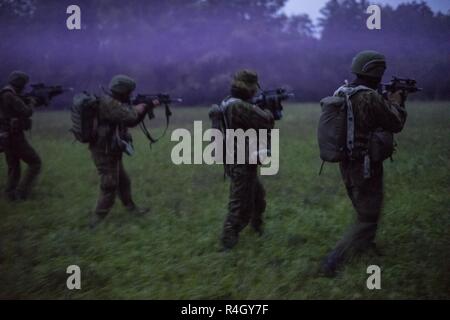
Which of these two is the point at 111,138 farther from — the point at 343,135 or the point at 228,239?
the point at 343,135

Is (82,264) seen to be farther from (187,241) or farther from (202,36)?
(202,36)

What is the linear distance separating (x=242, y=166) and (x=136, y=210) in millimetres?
2073

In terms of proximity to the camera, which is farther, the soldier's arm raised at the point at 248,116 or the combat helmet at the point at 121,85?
the combat helmet at the point at 121,85

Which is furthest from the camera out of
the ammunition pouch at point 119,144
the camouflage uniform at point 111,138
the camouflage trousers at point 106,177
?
the camouflage trousers at point 106,177

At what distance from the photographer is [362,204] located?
12.7 feet

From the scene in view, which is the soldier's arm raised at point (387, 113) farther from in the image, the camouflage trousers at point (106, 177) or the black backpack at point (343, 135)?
the camouflage trousers at point (106, 177)

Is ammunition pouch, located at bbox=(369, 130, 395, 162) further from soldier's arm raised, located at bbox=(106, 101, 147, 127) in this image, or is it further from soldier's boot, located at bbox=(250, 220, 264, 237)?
soldier's arm raised, located at bbox=(106, 101, 147, 127)

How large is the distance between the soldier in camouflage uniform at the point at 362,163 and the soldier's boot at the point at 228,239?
100 centimetres

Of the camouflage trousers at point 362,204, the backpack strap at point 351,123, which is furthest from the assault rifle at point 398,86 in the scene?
the camouflage trousers at point 362,204

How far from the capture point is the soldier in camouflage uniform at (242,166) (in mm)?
4273

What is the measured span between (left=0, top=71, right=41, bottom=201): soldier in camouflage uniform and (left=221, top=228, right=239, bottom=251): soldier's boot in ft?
11.3

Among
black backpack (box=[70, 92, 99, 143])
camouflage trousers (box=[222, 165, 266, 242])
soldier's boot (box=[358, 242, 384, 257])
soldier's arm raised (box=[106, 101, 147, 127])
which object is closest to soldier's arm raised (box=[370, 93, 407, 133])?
soldier's boot (box=[358, 242, 384, 257])

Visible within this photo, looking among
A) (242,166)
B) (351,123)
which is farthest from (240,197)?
(351,123)

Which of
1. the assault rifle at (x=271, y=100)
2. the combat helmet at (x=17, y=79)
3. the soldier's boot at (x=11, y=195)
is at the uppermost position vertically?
the combat helmet at (x=17, y=79)
